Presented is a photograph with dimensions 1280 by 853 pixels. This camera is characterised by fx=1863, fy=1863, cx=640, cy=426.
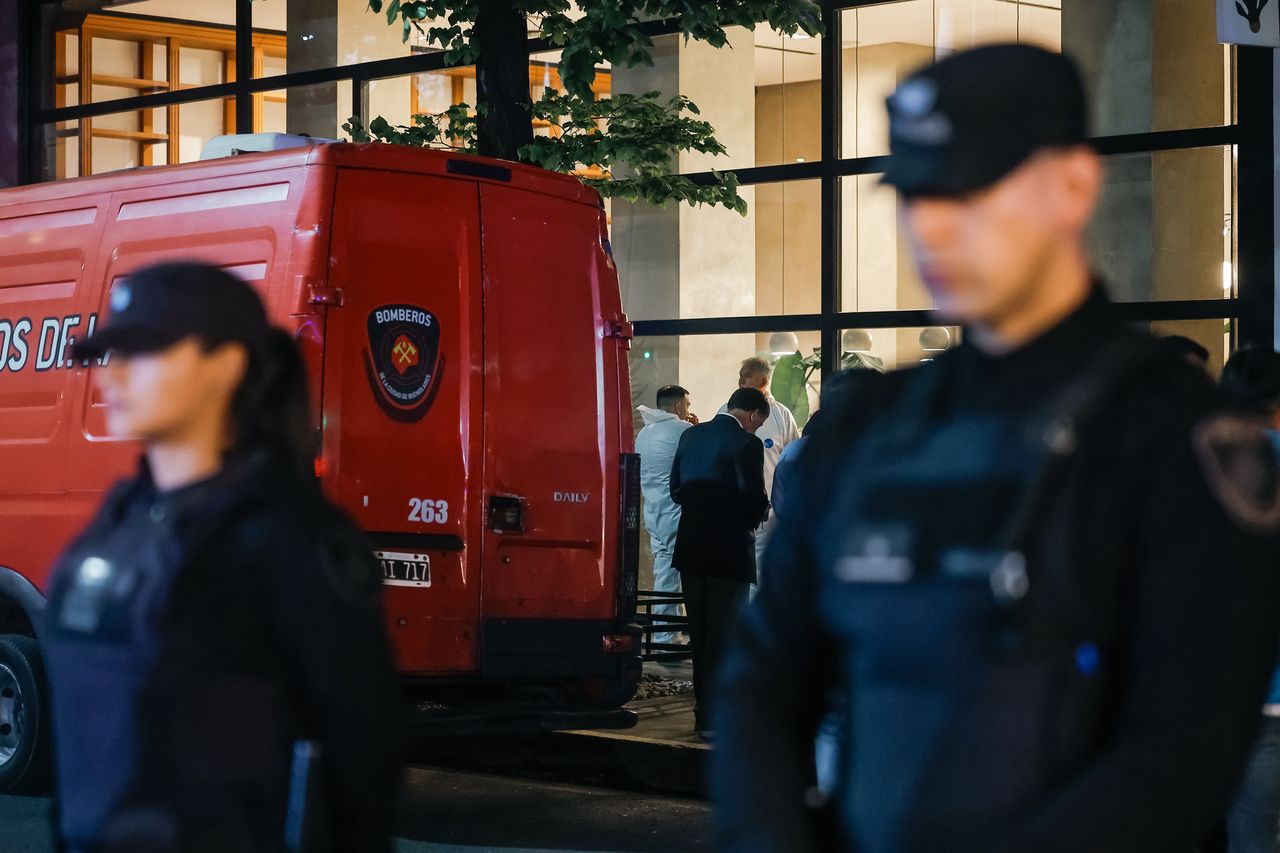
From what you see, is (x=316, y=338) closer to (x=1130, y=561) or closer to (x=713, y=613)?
(x=713, y=613)

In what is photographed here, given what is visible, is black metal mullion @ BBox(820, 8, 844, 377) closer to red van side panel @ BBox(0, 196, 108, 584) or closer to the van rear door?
the van rear door

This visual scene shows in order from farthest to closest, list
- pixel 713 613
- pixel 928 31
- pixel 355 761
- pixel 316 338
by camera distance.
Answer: pixel 928 31 < pixel 713 613 < pixel 316 338 < pixel 355 761

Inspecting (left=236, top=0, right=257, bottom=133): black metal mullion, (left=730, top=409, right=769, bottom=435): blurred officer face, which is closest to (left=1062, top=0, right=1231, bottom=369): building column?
(left=730, top=409, right=769, bottom=435): blurred officer face

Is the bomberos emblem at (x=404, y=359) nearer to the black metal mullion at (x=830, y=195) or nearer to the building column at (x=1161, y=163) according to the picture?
the building column at (x=1161, y=163)

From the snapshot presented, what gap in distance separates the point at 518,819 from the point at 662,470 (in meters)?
4.03

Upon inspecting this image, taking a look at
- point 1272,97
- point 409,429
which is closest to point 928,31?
point 1272,97

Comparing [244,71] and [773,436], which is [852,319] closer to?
[773,436]

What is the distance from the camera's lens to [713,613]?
9.50m

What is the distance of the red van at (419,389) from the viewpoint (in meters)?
7.15

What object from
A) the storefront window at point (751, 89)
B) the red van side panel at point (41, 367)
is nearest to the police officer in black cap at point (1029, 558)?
the red van side panel at point (41, 367)

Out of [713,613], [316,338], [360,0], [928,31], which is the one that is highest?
[360,0]

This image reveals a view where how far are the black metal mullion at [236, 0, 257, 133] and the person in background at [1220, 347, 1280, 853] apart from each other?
38.2ft

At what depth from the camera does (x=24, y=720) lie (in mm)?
8031

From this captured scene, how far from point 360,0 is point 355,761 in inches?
520
